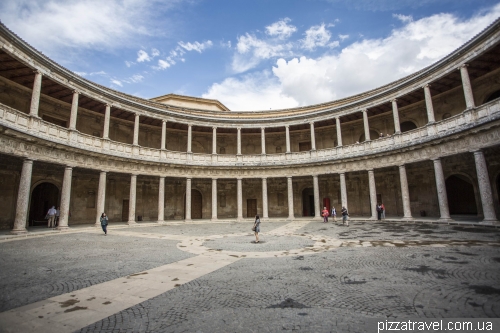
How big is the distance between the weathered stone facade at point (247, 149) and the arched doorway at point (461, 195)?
0.07 m

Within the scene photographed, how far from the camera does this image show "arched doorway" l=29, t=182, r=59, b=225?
18328 millimetres

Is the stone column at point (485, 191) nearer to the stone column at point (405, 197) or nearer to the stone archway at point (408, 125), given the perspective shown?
the stone column at point (405, 197)

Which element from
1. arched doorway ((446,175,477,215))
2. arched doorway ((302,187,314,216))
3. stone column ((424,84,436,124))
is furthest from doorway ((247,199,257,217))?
stone column ((424,84,436,124))

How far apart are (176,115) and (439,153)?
20795mm

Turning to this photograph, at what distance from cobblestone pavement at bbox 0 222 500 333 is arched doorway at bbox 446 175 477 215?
42.5 ft

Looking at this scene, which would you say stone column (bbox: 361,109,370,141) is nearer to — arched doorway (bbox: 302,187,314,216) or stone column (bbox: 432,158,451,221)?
stone column (bbox: 432,158,451,221)

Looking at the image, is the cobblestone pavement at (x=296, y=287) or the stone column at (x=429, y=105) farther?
the stone column at (x=429, y=105)

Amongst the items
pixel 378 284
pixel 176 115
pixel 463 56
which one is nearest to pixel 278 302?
pixel 378 284

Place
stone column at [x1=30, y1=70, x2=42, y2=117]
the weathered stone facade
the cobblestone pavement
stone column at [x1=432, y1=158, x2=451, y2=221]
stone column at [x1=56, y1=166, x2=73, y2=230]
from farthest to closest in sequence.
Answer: stone column at [x1=432, y1=158, x2=451, y2=221] → stone column at [x1=56, y1=166, x2=73, y2=230] → the weathered stone facade → stone column at [x1=30, y1=70, x2=42, y2=117] → the cobblestone pavement

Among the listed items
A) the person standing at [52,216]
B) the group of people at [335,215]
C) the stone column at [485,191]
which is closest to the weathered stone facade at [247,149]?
the stone column at [485,191]

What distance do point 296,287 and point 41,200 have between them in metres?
21.4

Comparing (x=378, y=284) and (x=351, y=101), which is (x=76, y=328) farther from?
(x=351, y=101)

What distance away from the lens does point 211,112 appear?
26.6 m

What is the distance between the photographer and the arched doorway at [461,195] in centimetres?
1886
